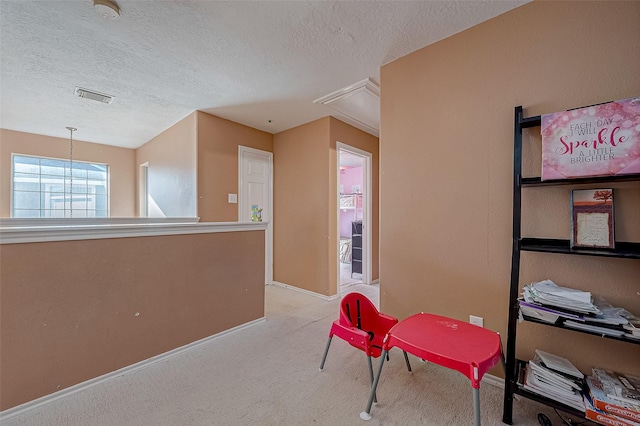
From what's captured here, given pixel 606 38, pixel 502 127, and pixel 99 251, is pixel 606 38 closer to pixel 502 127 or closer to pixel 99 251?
pixel 502 127

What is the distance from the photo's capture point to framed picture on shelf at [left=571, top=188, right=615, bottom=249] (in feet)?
4.33

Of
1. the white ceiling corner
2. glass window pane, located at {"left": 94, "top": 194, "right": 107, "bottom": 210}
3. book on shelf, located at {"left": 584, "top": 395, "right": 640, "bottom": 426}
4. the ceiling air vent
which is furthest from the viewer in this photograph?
glass window pane, located at {"left": 94, "top": 194, "right": 107, "bottom": 210}

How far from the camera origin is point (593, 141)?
4.24 ft

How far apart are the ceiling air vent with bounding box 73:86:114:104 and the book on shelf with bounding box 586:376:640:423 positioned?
452 centimetres

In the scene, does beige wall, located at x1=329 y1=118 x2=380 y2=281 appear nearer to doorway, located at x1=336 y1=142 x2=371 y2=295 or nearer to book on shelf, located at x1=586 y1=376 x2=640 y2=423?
doorway, located at x1=336 y1=142 x2=371 y2=295

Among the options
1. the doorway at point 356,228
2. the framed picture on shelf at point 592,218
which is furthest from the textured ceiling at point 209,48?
the framed picture on shelf at point 592,218

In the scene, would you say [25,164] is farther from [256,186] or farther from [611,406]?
[611,406]

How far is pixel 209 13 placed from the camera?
5.69ft

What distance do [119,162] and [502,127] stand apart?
647 cm

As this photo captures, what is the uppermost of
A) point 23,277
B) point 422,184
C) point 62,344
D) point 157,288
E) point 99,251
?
point 422,184

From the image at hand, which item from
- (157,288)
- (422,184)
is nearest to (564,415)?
(422,184)

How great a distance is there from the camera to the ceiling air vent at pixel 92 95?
2.80m

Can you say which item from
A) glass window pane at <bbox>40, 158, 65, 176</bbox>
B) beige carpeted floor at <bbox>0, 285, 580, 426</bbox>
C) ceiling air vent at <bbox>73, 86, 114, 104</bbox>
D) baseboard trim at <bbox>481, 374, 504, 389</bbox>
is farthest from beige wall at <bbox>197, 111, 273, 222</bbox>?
glass window pane at <bbox>40, 158, 65, 176</bbox>

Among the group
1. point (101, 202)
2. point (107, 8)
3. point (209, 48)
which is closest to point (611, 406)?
point (209, 48)
